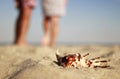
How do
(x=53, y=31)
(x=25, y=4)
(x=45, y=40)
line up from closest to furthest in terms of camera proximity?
(x=25, y=4) < (x=53, y=31) < (x=45, y=40)

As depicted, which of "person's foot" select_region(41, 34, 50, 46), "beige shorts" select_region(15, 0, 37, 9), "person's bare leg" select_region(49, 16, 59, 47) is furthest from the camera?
"person's foot" select_region(41, 34, 50, 46)

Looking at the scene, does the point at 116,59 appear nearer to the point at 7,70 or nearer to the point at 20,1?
the point at 7,70

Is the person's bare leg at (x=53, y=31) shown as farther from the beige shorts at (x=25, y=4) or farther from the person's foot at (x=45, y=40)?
the beige shorts at (x=25, y=4)

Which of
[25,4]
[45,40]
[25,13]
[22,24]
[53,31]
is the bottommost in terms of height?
[45,40]

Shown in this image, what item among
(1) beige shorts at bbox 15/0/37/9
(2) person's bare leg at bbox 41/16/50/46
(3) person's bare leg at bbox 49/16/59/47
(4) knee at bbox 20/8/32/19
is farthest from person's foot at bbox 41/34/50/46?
(1) beige shorts at bbox 15/0/37/9

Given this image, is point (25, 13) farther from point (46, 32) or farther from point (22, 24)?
point (46, 32)

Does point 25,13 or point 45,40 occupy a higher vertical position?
point 25,13

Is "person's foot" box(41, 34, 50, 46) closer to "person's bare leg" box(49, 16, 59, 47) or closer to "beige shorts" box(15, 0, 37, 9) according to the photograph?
"person's bare leg" box(49, 16, 59, 47)

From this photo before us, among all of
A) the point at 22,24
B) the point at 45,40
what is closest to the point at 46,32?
the point at 45,40
